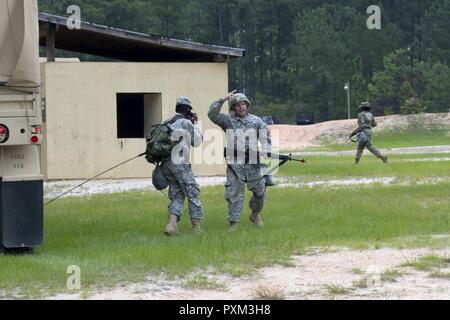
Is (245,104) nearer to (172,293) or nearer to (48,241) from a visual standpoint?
(48,241)

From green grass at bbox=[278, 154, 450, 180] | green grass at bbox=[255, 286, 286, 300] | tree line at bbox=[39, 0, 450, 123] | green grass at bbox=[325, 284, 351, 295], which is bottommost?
green grass at bbox=[278, 154, 450, 180]

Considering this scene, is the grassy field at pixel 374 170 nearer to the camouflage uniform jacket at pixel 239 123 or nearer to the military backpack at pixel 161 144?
the camouflage uniform jacket at pixel 239 123

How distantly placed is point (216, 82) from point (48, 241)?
14440 mm

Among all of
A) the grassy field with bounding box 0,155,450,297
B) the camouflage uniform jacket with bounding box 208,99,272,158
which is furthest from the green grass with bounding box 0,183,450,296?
the camouflage uniform jacket with bounding box 208,99,272,158

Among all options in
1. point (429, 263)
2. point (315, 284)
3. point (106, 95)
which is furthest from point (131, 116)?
point (315, 284)

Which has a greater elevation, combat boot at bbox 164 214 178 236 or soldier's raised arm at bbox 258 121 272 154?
soldier's raised arm at bbox 258 121 272 154

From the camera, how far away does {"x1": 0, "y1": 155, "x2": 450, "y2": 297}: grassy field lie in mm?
10742

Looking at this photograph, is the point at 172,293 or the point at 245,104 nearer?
the point at 172,293

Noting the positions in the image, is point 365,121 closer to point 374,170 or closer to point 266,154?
point 374,170

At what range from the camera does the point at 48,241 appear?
13.5 m

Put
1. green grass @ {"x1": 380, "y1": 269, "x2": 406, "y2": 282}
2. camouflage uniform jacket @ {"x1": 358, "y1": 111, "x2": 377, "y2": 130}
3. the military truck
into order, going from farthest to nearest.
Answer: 1. camouflage uniform jacket @ {"x1": 358, "y1": 111, "x2": 377, "y2": 130}
2. the military truck
3. green grass @ {"x1": 380, "y1": 269, "x2": 406, "y2": 282}

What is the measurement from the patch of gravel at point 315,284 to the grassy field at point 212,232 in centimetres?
31

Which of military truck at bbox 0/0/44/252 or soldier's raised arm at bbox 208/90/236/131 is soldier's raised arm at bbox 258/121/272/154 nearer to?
soldier's raised arm at bbox 208/90/236/131
